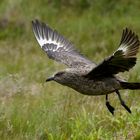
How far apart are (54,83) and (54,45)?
118 cm

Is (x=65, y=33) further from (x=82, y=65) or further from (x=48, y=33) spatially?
(x=82, y=65)

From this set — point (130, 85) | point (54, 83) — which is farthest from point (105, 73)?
point (54, 83)

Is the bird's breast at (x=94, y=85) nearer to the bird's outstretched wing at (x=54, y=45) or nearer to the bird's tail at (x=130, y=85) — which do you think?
the bird's tail at (x=130, y=85)

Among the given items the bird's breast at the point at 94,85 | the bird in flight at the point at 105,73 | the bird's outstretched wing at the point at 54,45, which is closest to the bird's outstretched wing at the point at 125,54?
the bird in flight at the point at 105,73

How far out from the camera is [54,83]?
9.41 m

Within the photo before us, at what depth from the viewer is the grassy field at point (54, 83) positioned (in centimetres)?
663

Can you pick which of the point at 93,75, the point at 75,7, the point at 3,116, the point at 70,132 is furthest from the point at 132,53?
the point at 75,7

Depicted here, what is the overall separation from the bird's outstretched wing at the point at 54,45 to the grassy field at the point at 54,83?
46cm

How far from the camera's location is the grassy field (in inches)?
261

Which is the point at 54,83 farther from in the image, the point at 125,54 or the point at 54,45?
the point at 125,54

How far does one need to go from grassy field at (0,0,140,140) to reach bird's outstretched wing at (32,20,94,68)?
461 millimetres

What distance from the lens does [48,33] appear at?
8539 millimetres

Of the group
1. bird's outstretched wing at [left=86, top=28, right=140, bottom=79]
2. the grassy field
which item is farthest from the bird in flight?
the grassy field

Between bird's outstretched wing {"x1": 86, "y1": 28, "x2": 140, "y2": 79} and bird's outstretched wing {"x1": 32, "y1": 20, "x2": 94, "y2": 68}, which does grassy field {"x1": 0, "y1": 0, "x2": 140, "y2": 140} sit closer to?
bird's outstretched wing {"x1": 32, "y1": 20, "x2": 94, "y2": 68}
